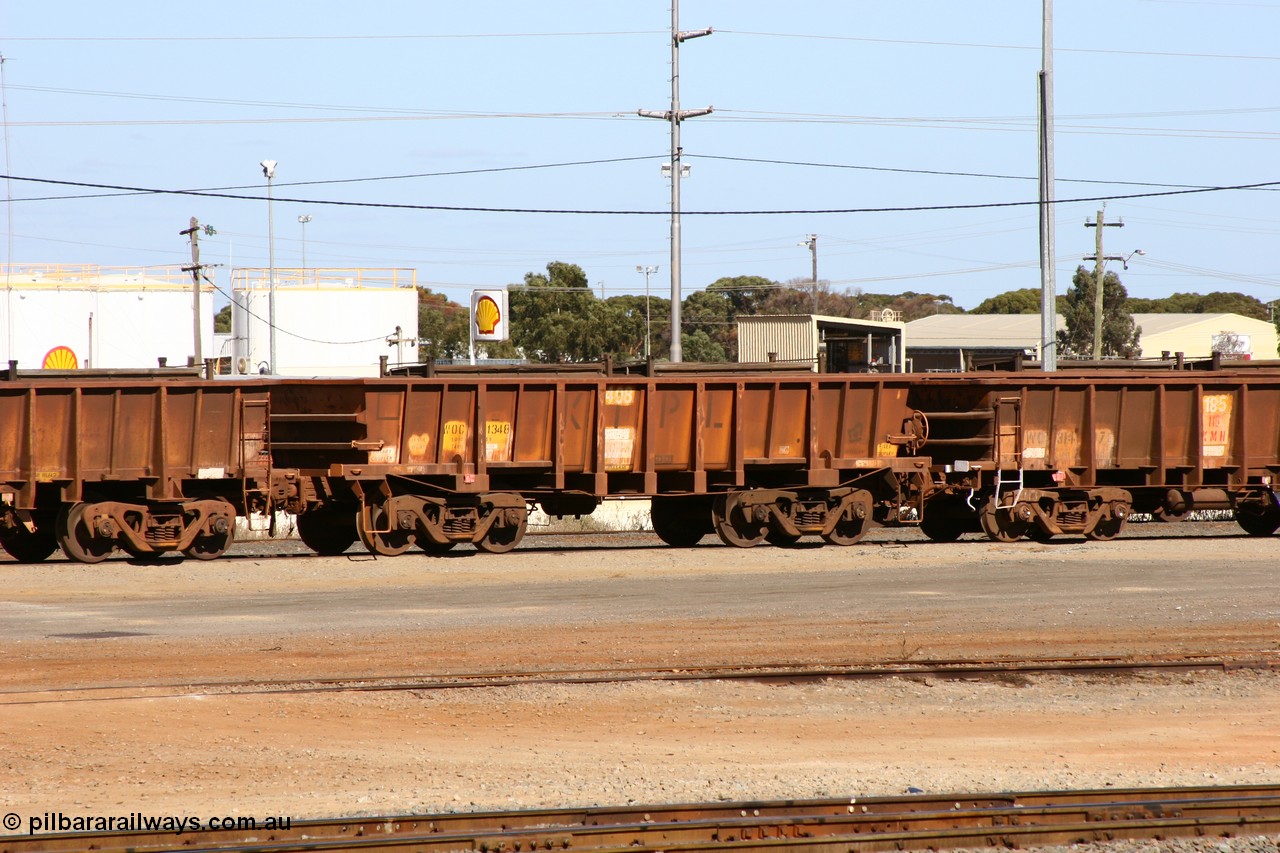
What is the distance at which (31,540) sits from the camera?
791 inches

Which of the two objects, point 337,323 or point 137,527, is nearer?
point 137,527

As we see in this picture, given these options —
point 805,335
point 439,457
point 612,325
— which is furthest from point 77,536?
point 612,325

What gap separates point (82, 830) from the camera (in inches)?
270

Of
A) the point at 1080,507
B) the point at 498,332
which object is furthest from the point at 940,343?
the point at 1080,507

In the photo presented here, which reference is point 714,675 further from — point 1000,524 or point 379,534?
point 1000,524

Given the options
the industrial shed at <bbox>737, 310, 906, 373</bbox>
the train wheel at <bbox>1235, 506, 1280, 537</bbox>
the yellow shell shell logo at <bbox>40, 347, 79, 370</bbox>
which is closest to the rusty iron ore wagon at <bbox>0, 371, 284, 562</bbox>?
the train wheel at <bbox>1235, 506, 1280, 537</bbox>

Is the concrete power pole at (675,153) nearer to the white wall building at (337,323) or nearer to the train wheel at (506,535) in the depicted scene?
the train wheel at (506,535)

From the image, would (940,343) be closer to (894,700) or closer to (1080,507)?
(1080,507)

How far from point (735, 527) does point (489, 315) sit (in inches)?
772

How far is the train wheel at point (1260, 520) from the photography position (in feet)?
75.6

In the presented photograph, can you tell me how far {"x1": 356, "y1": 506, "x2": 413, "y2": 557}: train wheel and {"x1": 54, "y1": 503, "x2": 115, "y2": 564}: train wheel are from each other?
148 inches

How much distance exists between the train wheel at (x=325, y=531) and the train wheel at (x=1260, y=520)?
50.5 feet

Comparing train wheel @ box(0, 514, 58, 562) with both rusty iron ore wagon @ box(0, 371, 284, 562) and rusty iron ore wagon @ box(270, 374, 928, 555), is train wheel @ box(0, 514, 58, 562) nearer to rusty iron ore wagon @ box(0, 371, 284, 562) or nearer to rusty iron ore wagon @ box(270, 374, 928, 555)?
rusty iron ore wagon @ box(0, 371, 284, 562)

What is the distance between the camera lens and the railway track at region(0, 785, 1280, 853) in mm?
6520
